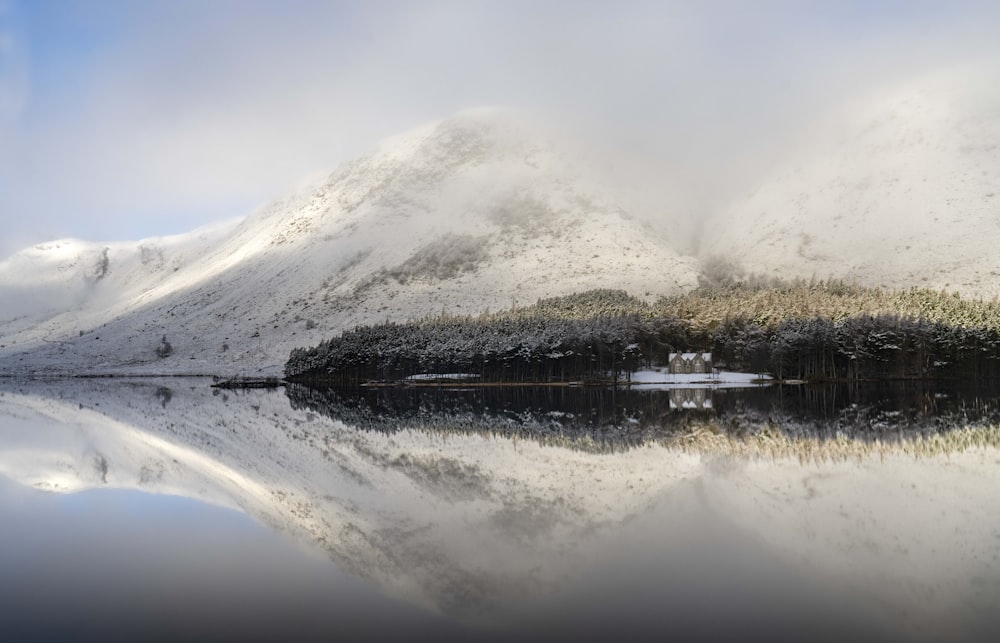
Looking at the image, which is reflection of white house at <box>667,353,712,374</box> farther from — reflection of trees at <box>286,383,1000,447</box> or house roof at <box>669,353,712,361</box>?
reflection of trees at <box>286,383,1000,447</box>

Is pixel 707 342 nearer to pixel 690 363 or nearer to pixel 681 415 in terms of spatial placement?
pixel 690 363

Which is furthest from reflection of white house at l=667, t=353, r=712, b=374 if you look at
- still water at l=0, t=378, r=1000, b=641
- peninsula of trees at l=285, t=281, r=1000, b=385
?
still water at l=0, t=378, r=1000, b=641

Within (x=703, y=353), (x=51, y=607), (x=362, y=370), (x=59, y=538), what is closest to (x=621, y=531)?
(x=51, y=607)

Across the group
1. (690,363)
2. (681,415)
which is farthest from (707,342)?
(681,415)

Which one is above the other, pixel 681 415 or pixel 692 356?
pixel 692 356

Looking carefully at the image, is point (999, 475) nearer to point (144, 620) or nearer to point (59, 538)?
point (144, 620)
